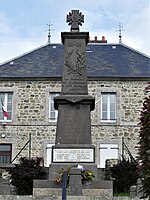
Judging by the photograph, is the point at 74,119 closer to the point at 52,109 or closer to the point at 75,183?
the point at 75,183

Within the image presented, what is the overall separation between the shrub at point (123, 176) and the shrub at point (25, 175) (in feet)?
6.09

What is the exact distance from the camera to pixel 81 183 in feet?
31.2

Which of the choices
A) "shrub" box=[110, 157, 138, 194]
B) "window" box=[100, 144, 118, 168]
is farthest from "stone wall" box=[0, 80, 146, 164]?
"shrub" box=[110, 157, 138, 194]

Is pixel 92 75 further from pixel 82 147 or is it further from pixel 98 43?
pixel 82 147

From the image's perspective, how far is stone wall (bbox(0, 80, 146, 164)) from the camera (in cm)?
1758

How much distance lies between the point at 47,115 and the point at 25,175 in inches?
270

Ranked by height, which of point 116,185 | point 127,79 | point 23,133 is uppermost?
point 127,79

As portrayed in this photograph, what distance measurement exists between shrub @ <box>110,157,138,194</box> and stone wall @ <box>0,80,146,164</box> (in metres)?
5.55

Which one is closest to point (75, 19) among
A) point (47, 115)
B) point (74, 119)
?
point (74, 119)

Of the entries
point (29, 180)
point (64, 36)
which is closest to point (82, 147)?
point (29, 180)

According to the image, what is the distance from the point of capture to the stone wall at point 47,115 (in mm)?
17578

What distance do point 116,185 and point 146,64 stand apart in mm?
8778

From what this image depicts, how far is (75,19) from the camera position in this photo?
11.5m

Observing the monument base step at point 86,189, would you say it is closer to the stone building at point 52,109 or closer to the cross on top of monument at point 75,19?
the cross on top of monument at point 75,19
